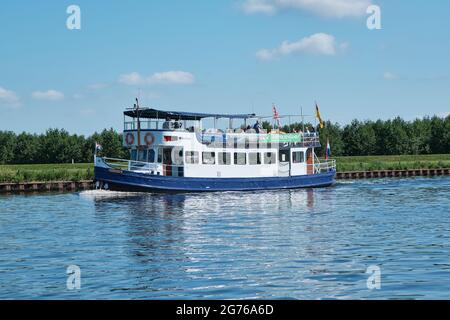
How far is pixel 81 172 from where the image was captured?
7225 centimetres

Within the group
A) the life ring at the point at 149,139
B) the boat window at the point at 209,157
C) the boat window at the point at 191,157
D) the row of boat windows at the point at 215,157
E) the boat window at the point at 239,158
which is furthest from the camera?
the boat window at the point at 239,158

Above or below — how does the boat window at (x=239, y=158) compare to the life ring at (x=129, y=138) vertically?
below

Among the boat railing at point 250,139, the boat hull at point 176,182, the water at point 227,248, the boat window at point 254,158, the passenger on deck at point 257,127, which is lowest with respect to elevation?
the water at point 227,248

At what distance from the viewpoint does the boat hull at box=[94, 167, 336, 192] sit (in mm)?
51656

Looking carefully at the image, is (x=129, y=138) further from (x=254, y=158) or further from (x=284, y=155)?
(x=284, y=155)

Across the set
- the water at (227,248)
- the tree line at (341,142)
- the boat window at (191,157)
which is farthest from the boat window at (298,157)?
the tree line at (341,142)

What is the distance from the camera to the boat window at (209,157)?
181ft

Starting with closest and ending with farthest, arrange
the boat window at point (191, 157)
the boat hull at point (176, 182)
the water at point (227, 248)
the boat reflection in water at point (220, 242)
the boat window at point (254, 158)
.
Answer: the water at point (227, 248)
the boat reflection in water at point (220, 242)
the boat hull at point (176, 182)
the boat window at point (191, 157)
the boat window at point (254, 158)

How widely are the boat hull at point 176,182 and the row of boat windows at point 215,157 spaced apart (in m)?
1.54

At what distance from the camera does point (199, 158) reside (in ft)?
180

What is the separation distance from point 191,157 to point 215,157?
7.09 ft

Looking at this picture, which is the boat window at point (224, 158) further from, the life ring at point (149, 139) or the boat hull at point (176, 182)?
the life ring at point (149, 139)

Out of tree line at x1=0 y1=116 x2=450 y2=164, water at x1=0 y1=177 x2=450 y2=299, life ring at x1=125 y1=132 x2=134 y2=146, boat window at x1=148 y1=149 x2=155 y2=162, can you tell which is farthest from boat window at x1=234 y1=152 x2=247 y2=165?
tree line at x1=0 y1=116 x2=450 y2=164

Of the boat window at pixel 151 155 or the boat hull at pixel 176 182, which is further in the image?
the boat window at pixel 151 155
